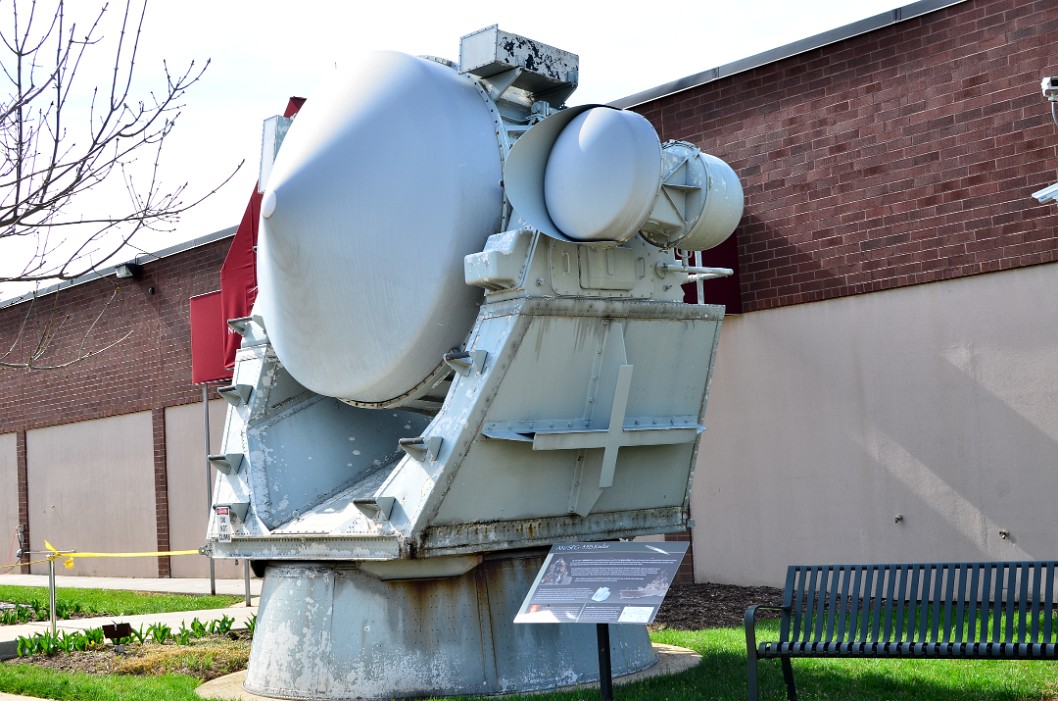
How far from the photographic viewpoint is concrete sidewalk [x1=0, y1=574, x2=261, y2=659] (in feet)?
35.5

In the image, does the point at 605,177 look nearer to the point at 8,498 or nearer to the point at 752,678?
the point at 752,678

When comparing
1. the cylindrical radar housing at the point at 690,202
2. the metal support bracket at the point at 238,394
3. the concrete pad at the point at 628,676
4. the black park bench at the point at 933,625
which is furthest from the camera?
the metal support bracket at the point at 238,394

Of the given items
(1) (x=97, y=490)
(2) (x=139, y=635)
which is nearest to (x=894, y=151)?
(2) (x=139, y=635)

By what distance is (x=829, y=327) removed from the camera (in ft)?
38.1

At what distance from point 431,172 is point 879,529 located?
629cm

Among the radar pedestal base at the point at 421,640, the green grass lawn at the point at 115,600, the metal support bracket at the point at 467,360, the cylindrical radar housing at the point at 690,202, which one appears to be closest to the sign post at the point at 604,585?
the radar pedestal base at the point at 421,640

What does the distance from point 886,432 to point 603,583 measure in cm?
588

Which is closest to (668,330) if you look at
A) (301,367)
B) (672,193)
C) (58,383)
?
(672,193)

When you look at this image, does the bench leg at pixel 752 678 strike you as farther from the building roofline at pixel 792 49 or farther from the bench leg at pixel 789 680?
the building roofline at pixel 792 49

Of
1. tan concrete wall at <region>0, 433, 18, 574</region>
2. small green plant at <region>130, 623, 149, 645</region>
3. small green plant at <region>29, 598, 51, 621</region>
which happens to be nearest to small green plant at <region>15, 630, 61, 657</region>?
small green plant at <region>130, 623, 149, 645</region>

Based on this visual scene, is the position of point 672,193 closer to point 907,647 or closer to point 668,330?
point 668,330

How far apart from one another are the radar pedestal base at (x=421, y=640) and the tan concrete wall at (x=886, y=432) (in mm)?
4687

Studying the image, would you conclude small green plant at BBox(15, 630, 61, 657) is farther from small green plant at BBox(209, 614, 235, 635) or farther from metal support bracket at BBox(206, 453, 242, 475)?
metal support bracket at BBox(206, 453, 242, 475)

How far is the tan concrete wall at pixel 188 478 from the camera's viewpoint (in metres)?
18.5
